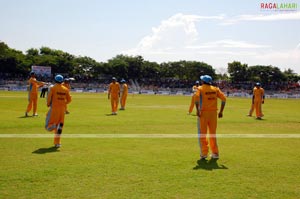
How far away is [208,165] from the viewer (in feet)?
26.5

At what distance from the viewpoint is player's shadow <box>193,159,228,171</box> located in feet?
25.7

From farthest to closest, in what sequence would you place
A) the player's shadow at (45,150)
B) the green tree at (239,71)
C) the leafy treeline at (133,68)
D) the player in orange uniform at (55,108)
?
1. the green tree at (239,71)
2. the leafy treeline at (133,68)
3. the player in orange uniform at (55,108)
4. the player's shadow at (45,150)

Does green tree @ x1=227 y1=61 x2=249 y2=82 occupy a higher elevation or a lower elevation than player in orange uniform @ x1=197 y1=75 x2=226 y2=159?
higher

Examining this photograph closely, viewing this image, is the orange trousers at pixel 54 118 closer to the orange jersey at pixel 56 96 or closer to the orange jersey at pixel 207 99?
the orange jersey at pixel 56 96

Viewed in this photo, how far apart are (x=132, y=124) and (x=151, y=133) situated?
2.72 metres

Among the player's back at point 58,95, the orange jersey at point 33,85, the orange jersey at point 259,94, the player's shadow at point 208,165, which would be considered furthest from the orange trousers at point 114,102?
the player's shadow at point 208,165

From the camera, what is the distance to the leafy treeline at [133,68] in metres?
87.0

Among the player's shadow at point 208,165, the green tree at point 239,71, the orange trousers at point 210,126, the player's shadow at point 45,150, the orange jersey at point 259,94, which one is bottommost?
the player's shadow at point 208,165

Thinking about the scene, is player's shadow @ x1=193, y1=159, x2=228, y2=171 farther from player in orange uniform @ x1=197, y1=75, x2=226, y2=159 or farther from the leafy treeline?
the leafy treeline

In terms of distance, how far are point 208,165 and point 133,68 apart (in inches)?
3361

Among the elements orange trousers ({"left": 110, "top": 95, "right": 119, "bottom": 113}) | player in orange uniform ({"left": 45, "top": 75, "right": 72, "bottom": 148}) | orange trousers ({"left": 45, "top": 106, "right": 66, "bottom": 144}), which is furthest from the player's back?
orange trousers ({"left": 110, "top": 95, "right": 119, "bottom": 113})

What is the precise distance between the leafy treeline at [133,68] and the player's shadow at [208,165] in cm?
7894

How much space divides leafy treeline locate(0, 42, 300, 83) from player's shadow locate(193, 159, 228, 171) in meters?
78.9

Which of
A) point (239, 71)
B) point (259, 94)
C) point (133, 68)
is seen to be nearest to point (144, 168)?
point (259, 94)
